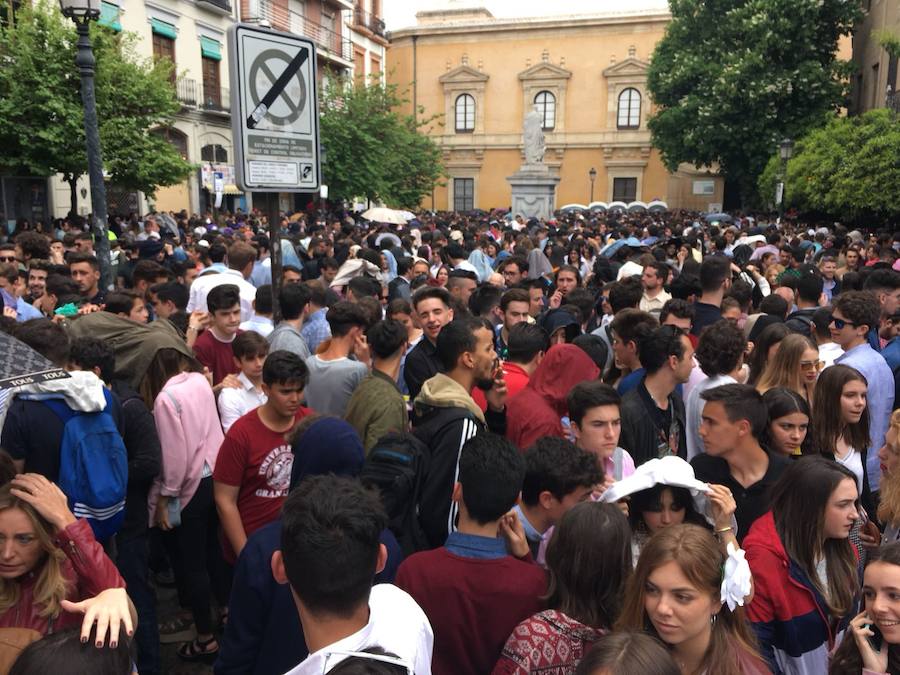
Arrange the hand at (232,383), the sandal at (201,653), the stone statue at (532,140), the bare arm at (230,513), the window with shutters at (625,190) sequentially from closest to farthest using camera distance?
1. the bare arm at (230,513)
2. the sandal at (201,653)
3. the hand at (232,383)
4. the stone statue at (532,140)
5. the window with shutters at (625,190)

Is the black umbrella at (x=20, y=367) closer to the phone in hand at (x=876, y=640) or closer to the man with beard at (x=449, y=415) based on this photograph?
the man with beard at (x=449, y=415)

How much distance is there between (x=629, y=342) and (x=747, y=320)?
186cm

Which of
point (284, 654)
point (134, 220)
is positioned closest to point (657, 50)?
point (134, 220)

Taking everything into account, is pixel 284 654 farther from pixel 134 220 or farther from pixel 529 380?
pixel 134 220

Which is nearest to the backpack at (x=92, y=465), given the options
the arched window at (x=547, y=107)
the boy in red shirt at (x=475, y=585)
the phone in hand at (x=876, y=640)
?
the boy in red shirt at (x=475, y=585)

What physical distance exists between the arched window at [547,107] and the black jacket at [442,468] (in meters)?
49.2

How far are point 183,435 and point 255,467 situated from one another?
59cm

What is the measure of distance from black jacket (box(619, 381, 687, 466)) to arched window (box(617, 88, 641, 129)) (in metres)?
47.8

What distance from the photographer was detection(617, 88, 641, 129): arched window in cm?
4819

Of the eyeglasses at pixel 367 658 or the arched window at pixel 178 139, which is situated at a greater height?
the arched window at pixel 178 139

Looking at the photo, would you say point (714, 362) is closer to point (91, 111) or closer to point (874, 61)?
point (91, 111)

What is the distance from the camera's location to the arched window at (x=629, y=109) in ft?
158

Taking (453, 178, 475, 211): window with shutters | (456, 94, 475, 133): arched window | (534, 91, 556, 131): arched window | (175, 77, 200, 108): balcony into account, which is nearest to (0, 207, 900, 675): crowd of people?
(175, 77, 200, 108): balcony

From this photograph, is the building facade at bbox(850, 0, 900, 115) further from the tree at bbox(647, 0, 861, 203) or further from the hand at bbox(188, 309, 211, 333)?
the hand at bbox(188, 309, 211, 333)
